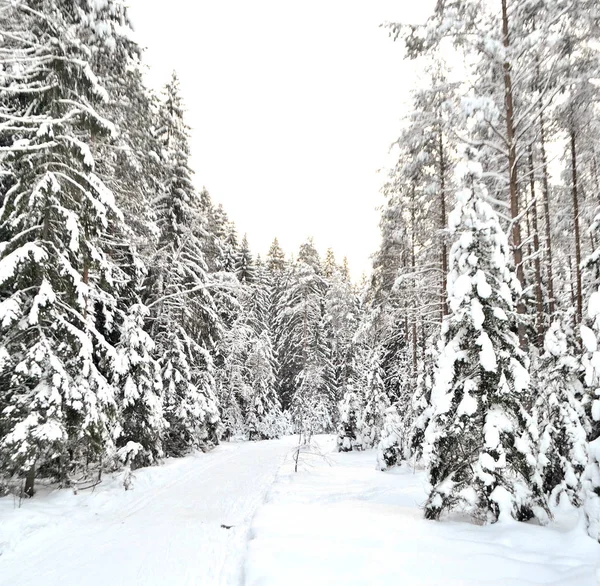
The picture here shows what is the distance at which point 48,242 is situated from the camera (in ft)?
28.5

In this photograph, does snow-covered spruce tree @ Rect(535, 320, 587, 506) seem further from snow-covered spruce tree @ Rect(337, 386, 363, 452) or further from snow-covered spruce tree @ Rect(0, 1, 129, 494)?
snow-covered spruce tree @ Rect(337, 386, 363, 452)

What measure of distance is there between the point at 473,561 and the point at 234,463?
41.1ft

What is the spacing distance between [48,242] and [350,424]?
58.1ft

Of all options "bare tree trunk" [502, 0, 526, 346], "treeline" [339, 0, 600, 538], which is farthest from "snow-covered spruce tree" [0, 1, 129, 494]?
"bare tree trunk" [502, 0, 526, 346]

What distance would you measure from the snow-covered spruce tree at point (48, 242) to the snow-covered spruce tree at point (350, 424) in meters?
14.3

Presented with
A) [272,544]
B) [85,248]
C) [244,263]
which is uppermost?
[244,263]

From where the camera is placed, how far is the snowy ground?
509 cm

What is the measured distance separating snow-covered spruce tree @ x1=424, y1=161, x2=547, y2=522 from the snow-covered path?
3664 mm

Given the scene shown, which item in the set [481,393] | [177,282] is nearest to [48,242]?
[481,393]

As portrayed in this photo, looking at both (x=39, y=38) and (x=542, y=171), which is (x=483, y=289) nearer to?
(x=542, y=171)

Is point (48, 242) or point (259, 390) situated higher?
point (48, 242)

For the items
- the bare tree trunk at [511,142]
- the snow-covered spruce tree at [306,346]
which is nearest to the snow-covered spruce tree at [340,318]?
the snow-covered spruce tree at [306,346]

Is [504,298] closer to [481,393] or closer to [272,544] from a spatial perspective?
[481,393]

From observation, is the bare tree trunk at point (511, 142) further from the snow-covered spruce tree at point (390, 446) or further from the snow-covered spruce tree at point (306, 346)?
the snow-covered spruce tree at point (306, 346)
